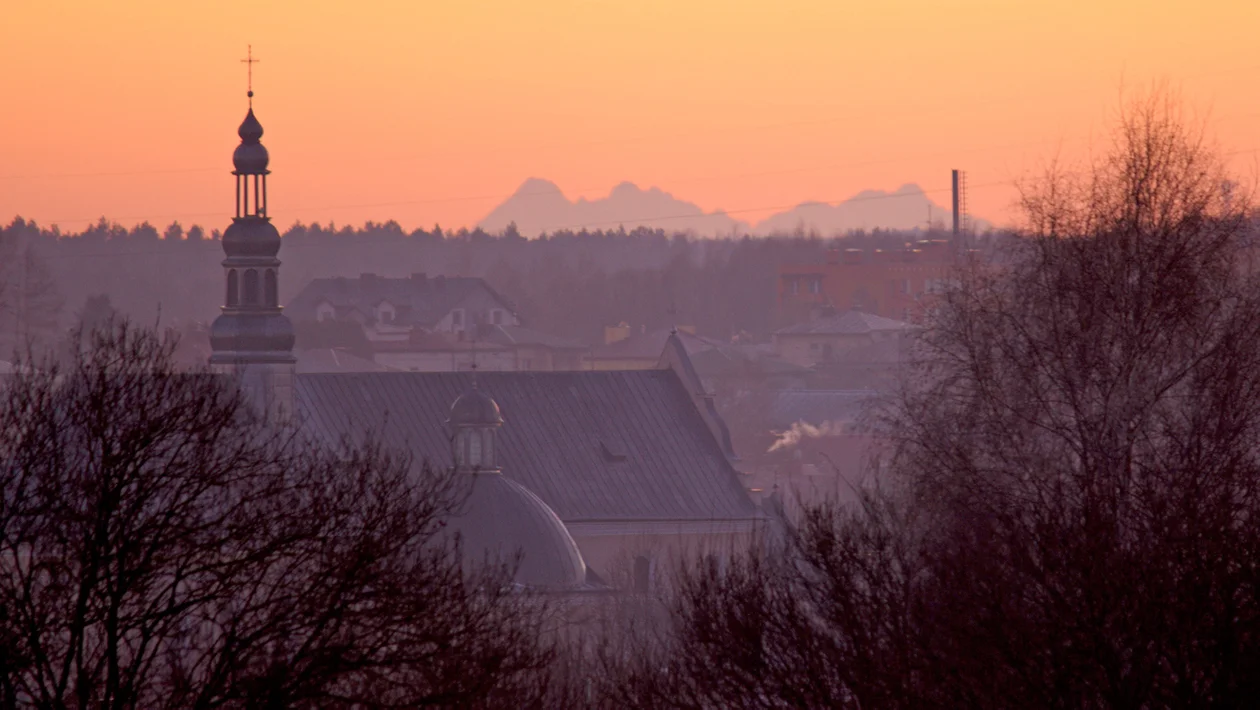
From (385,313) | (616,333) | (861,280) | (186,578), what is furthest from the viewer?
(616,333)

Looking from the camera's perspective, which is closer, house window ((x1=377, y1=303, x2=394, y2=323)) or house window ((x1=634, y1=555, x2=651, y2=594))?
house window ((x1=634, y1=555, x2=651, y2=594))

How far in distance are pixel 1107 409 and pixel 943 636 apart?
9.10 meters

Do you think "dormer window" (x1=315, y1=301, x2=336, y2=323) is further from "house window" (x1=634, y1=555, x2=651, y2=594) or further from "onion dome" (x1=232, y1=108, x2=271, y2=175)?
"onion dome" (x1=232, y1=108, x2=271, y2=175)

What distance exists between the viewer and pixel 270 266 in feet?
218

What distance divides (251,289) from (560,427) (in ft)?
49.3

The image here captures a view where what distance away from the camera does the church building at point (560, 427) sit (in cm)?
6706

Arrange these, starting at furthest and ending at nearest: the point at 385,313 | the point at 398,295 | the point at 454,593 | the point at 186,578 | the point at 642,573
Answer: the point at 398,295 → the point at 385,313 → the point at 642,573 → the point at 454,593 → the point at 186,578

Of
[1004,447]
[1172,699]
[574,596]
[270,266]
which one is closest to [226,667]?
[1172,699]

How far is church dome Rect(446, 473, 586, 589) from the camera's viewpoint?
201 ft

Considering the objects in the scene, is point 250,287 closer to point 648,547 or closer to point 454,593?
point 648,547

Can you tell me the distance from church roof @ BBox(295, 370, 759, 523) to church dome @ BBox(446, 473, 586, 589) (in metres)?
11.1

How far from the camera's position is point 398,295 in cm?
18600

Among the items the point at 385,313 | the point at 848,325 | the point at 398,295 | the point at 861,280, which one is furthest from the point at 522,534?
the point at 861,280

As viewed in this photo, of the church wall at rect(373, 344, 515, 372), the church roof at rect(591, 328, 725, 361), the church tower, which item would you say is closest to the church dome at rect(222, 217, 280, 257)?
the church tower
